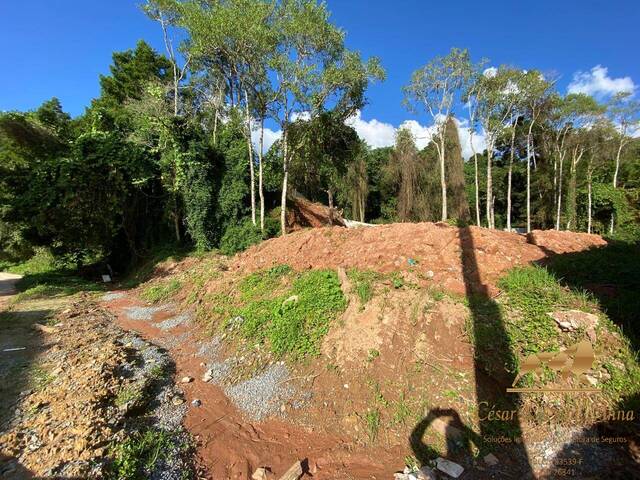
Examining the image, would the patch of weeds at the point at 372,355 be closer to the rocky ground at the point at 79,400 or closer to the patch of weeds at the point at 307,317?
the patch of weeds at the point at 307,317

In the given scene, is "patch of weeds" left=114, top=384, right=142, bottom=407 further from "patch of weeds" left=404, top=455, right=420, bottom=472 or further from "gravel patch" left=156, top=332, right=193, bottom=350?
"patch of weeds" left=404, top=455, right=420, bottom=472

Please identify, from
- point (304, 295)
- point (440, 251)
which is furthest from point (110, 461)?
point (440, 251)

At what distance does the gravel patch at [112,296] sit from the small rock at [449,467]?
32.1 feet

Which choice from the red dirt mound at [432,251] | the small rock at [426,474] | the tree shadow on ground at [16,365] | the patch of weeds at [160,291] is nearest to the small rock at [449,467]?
the small rock at [426,474]

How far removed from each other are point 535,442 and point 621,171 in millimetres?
37974

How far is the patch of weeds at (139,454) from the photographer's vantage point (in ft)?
9.04

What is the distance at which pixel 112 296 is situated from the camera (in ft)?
32.2

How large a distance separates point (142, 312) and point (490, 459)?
26.3ft

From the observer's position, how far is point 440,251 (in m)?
6.34

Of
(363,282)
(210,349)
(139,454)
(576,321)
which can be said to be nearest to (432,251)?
(363,282)

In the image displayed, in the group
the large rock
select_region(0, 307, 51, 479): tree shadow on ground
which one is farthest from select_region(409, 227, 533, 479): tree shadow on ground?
select_region(0, 307, 51, 479): tree shadow on ground

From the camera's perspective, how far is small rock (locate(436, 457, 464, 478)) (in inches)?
113

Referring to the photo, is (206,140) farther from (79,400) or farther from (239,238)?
(79,400)

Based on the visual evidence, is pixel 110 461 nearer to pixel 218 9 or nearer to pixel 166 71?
pixel 218 9
